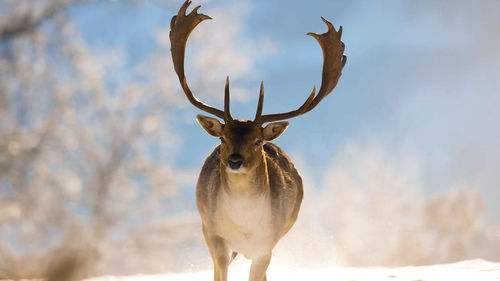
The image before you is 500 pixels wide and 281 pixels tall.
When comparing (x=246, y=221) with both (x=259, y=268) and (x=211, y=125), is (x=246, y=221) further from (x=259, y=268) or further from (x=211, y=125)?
(x=211, y=125)

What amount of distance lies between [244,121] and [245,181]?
0.55 meters

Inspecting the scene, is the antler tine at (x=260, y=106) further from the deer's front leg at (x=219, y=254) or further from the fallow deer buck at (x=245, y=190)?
the deer's front leg at (x=219, y=254)

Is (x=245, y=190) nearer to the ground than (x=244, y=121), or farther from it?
nearer to the ground

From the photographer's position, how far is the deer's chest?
16.4 ft

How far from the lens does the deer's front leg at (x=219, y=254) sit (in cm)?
509

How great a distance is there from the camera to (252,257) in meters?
5.23

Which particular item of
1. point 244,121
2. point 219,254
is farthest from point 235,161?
point 219,254

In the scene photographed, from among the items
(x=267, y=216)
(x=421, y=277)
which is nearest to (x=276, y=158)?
(x=267, y=216)

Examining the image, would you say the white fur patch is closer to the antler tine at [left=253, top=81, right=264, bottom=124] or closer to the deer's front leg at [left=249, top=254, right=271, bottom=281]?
the deer's front leg at [left=249, top=254, right=271, bottom=281]

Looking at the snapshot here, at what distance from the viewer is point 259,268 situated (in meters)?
5.18

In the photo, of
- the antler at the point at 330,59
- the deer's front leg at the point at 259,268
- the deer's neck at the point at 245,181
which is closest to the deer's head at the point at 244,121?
the antler at the point at 330,59

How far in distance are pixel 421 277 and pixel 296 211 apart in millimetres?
3190

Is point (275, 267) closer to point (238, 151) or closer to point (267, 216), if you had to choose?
point (267, 216)

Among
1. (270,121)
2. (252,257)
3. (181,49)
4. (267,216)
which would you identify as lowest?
(252,257)
